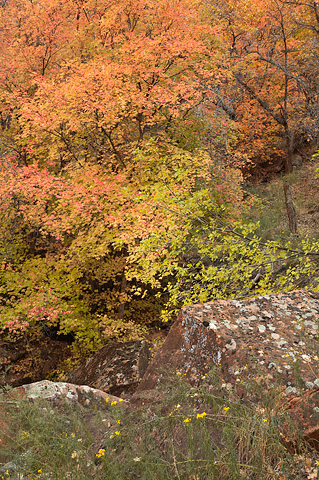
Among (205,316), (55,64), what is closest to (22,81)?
(55,64)

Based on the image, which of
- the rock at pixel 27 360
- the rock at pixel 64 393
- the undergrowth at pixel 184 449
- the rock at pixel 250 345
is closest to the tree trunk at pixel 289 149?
the rock at pixel 27 360

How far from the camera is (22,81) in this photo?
1387 cm

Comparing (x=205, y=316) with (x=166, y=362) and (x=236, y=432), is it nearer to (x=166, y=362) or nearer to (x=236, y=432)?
(x=166, y=362)

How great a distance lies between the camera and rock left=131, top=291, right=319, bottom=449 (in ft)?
10.5

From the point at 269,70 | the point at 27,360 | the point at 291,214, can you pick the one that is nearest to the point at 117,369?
the point at 27,360

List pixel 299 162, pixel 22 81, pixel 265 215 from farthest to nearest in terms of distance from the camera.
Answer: pixel 299 162 → pixel 265 215 → pixel 22 81

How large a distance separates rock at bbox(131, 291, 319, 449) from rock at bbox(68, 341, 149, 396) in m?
3.01

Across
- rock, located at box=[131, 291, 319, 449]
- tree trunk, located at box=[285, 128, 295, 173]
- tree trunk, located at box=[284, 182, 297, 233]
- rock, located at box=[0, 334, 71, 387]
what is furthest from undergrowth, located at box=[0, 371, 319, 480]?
tree trunk, located at box=[285, 128, 295, 173]

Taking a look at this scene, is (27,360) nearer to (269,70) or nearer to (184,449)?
(184,449)

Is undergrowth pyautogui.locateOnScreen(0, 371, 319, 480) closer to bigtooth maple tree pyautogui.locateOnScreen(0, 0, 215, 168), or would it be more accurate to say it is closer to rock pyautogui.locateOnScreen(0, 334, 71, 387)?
bigtooth maple tree pyautogui.locateOnScreen(0, 0, 215, 168)

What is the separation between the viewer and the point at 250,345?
12.4 feet

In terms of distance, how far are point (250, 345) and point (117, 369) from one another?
446 cm

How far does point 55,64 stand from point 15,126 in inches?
124

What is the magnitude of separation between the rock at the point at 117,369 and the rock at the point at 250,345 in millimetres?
3012
